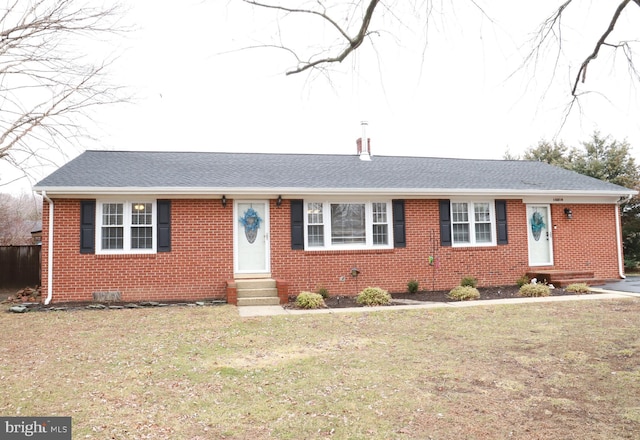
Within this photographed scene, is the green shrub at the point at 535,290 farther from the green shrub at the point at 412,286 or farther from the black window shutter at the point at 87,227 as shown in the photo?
the black window shutter at the point at 87,227

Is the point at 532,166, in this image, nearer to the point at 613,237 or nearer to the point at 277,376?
the point at 613,237

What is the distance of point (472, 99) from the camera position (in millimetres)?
4945

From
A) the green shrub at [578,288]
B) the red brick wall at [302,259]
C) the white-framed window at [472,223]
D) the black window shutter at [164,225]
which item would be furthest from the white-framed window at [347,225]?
the green shrub at [578,288]

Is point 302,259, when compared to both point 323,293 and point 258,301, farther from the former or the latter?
point 258,301

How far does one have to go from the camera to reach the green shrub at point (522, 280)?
1256 cm

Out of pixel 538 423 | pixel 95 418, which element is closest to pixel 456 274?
pixel 538 423

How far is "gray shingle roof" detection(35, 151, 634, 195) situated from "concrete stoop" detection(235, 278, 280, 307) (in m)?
Answer: 2.32

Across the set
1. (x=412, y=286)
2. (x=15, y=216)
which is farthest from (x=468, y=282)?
(x=15, y=216)

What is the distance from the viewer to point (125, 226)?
10.9 meters

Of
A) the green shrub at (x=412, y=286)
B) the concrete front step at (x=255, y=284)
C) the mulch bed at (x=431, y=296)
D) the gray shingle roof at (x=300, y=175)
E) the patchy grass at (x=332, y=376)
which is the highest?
the gray shingle roof at (x=300, y=175)

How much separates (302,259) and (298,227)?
84 centimetres

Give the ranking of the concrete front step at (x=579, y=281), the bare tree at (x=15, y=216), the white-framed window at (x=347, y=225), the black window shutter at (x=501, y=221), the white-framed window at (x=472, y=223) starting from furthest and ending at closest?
1. the bare tree at (x=15, y=216)
2. the black window shutter at (x=501, y=221)
3. the white-framed window at (x=472, y=223)
4. the concrete front step at (x=579, y=281)
5. the white-framed window at (x=347, y=225)

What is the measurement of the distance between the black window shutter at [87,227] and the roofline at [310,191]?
0.31m

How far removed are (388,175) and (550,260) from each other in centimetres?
545
